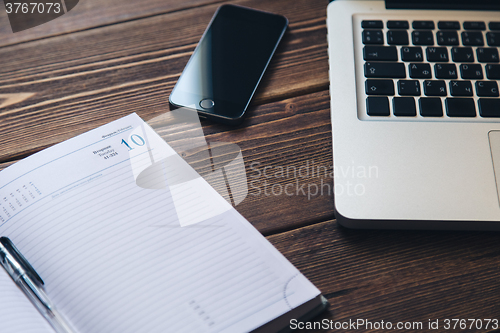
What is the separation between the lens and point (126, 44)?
64cm

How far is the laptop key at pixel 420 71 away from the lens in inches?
20.5

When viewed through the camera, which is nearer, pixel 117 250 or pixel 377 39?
pixel 117 250

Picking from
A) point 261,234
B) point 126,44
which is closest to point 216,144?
point 261,234

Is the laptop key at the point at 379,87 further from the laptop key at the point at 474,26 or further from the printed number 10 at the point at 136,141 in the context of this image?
the printed number 10 at the point at 136,141

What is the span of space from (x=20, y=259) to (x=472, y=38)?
2.08 ft

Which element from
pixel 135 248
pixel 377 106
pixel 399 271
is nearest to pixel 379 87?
pixel 377 106

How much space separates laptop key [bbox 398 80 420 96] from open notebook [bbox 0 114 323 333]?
0.87 feet

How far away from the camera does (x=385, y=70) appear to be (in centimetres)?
53

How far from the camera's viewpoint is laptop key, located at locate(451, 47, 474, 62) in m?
0.53

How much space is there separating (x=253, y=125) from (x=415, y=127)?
21 centimetres

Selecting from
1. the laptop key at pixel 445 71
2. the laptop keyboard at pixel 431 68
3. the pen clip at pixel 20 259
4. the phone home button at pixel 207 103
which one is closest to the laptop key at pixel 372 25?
the laptop keyboard at pixel 431 68

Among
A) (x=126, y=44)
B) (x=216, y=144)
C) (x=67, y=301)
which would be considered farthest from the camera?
(x=126, y=44)

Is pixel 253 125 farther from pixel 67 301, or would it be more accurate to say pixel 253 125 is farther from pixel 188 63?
pixel 67 301

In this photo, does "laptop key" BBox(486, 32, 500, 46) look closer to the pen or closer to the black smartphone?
the black smartphone
